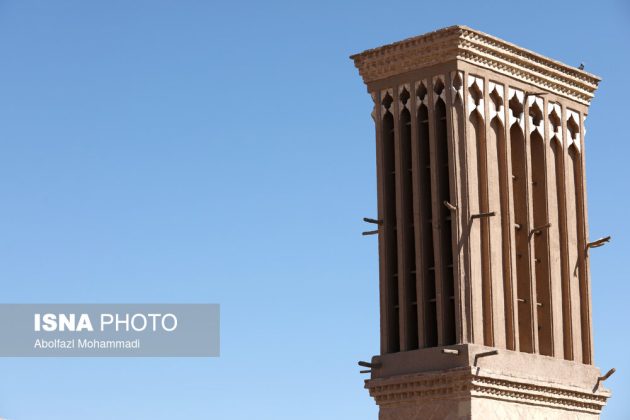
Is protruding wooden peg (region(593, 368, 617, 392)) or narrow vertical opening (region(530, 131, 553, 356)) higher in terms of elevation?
narrow vertical opening (region(530, 131, 553, 356))

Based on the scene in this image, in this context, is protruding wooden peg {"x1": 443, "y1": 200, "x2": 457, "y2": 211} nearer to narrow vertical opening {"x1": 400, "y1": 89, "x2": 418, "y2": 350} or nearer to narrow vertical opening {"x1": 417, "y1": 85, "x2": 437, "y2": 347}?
narrow vertical opening {"x1": 417, "y1": 85, "x2": 437, "y2": 347}

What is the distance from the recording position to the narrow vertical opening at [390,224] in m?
36.4

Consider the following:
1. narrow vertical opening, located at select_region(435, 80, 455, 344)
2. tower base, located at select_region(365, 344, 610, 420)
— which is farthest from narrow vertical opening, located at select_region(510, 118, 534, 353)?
narrow vertical opening, located at select_region(435, 80, 455, 344)

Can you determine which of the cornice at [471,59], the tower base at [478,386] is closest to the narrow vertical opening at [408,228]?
the tower base at [478,386]

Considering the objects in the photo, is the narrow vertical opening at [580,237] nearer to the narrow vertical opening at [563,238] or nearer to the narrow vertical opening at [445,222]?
the narrow vertical opening at [563,238]

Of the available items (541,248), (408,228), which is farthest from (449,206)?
(541,248)

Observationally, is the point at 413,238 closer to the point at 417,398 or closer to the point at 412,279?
the point at 412,279

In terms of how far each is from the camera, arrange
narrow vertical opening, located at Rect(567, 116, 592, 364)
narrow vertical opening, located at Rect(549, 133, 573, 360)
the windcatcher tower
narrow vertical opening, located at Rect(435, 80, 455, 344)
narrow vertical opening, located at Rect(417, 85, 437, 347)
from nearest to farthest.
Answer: the windcatcher tower, narrow vertical opening, located at Rect(435, 80, 455, 344), narrow vertical opening, located at Rect(417, 85, 437, 347), narrow vertical opening, located at Rect(549, 133, 573, 360), narrow vertical opening, located at Rect(567, 116, 592, 364)

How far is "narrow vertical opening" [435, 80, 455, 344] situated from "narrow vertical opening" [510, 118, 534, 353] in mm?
1866

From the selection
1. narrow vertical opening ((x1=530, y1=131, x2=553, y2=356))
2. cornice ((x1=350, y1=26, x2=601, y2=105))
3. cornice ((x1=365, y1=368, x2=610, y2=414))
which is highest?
cornice ((x1=350, y1=26, x2=601, y2=105))

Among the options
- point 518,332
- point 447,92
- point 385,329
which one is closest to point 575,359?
point 518,332

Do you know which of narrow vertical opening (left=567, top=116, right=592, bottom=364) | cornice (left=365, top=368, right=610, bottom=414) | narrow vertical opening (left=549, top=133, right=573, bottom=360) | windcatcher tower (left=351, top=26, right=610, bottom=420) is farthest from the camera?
narrow vertical opening (left=567, top=116, right=592, bottom=364)

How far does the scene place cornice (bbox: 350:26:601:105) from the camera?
118 ft

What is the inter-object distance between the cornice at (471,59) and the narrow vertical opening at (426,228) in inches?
30.9
